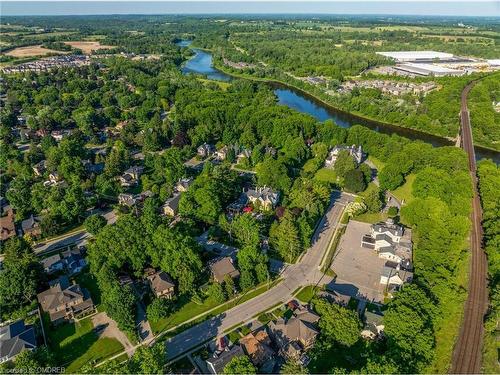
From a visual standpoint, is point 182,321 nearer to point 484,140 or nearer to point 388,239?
point 388,239

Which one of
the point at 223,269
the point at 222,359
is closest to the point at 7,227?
the point at 223,269

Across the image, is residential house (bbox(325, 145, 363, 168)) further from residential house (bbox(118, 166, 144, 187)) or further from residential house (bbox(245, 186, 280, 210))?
residential house (bbox(118, 166, 144, 187))

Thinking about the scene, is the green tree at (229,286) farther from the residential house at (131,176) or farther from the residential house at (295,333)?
the residential house at (131,176)

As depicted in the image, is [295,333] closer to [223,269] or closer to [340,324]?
[340,324]

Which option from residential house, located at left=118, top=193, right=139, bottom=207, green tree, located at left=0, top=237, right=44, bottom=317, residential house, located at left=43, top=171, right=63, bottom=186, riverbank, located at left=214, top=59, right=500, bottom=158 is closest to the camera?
green tree, located at left=0, top=237, right=44, bottom=317

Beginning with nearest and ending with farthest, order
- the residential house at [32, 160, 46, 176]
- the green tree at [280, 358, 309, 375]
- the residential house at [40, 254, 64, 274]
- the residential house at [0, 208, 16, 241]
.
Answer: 1. the green tree at [280, 358, 309, 375]
2. the residential house at [40, 254, 64, 274]
3. the residential house at [0, 208, 16, 241]
4. the residential house at [32, 160, 46, 176]

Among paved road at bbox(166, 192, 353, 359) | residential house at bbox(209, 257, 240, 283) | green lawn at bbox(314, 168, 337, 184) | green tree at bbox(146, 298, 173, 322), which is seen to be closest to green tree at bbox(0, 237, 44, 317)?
green tree at bbox(146, 298, 173, 322)

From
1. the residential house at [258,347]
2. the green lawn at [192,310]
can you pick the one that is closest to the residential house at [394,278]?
the green lawn at [192,310]
